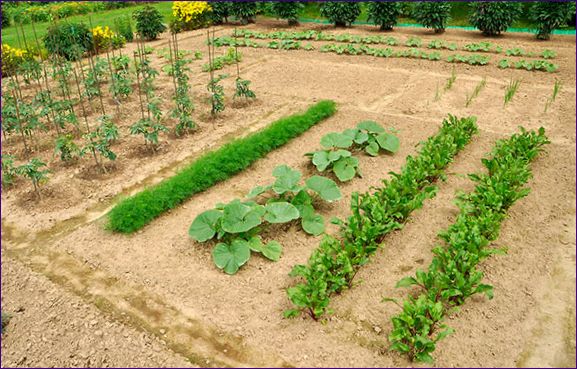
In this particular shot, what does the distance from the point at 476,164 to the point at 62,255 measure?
5.33 m

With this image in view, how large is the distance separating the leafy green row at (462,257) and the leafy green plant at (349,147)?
1382mm

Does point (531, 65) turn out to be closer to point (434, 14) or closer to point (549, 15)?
point (549, 15)

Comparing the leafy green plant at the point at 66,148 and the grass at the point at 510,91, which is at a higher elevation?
the grass at the point at 510,91

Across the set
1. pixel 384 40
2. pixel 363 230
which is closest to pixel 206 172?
pixel 363 230

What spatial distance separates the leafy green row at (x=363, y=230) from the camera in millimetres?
4156

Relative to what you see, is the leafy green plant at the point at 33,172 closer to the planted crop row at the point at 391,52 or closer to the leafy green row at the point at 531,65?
the planted crop row at the point at 391,52

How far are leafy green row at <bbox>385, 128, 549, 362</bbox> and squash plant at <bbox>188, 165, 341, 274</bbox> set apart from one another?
4.40 feet

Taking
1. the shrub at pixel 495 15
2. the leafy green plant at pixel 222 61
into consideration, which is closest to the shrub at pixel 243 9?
the leafy green plant at pixel 222 61

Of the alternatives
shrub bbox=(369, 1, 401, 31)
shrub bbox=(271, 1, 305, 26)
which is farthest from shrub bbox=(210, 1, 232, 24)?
shrub bbox=(369, 1, 401, 31)

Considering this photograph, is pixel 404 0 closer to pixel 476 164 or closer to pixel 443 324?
pixel 476 164

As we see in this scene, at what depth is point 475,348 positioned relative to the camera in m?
3.84

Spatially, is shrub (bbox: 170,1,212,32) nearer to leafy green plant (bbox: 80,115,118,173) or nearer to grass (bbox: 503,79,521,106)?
leafy green plant (bbox: 80,115,118,173)

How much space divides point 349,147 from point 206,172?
86.9 inches

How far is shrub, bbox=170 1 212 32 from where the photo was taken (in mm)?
15234
